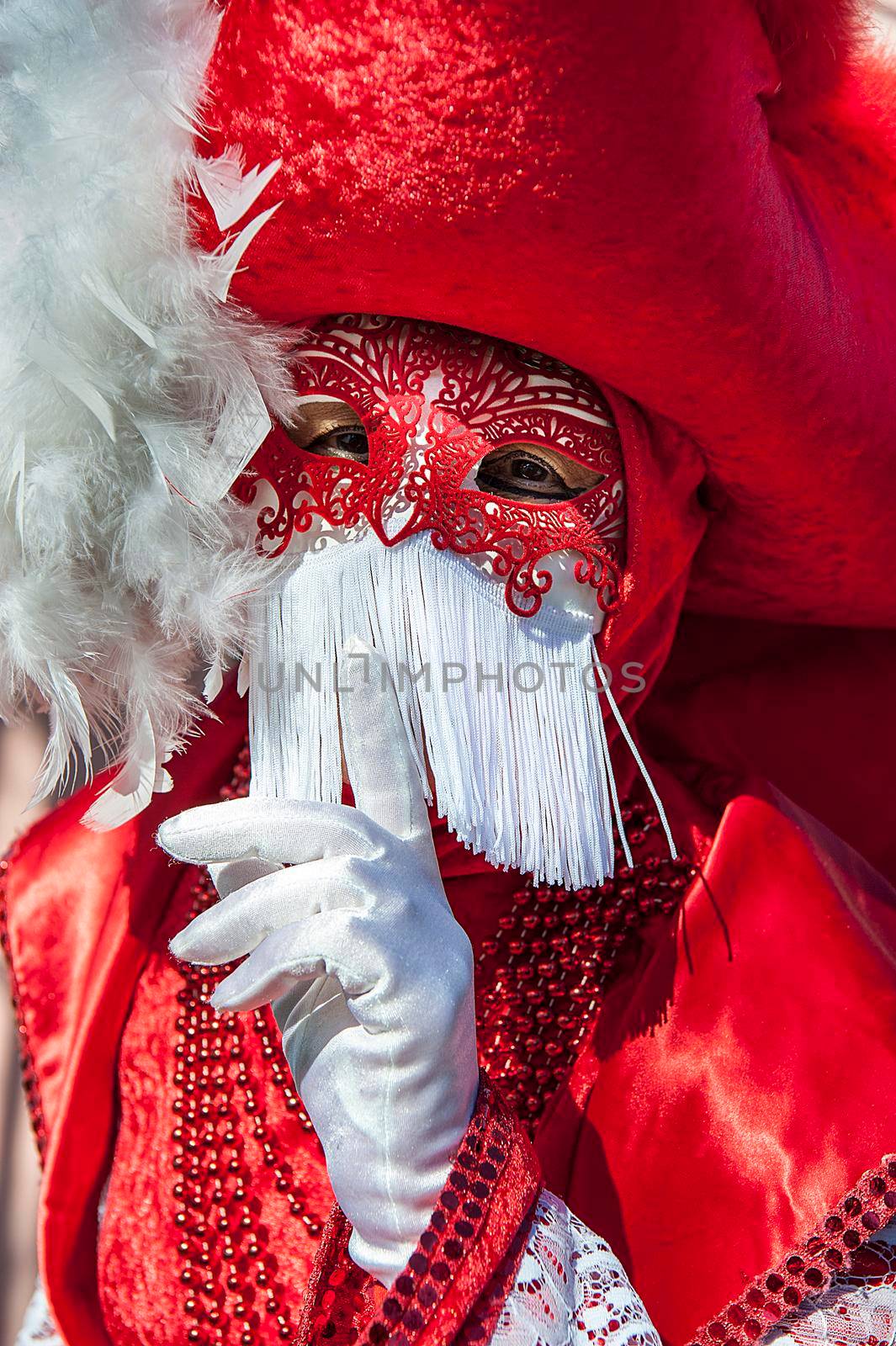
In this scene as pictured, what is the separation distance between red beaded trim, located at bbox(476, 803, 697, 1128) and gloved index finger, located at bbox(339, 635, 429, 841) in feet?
1.26

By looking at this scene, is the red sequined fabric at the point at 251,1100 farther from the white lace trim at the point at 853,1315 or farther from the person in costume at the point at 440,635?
the white lace trim at the point at 853,1315

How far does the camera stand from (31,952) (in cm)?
153

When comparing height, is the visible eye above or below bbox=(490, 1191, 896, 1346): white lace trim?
above

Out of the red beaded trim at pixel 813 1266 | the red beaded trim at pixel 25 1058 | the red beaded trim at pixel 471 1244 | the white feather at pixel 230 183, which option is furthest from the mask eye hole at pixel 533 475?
the red beaded trim at pixel 25 1058

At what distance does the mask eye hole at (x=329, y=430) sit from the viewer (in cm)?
119

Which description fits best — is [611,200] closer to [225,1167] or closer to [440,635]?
[440,635]

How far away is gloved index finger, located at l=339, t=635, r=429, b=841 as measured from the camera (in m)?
1.08

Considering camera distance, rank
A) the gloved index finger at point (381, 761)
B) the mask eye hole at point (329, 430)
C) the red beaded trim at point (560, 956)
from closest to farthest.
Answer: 1. the gloved index finger at point (381, 761)
2. the mask eye hole at point (329, 430)
3. the red beaded trim at point (560, 956)

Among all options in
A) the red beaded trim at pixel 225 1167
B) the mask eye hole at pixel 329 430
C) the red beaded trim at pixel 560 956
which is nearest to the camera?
the mask eye hole at pixel 329 430

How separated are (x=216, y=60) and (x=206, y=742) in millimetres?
766

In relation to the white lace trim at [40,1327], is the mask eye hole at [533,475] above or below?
above

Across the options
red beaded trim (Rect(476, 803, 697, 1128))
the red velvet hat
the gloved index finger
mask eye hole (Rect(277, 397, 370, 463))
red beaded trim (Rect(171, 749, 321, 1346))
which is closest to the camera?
the red velvet hat

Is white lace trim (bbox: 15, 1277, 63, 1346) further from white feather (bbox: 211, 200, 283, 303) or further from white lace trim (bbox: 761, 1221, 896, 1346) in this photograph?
white feather (bbox: 211, 200, 283, 303)

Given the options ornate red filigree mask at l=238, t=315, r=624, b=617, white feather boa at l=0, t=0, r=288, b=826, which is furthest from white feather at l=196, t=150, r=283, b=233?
ornate red filigree mask at l=238, t=315, r=624, b=617
